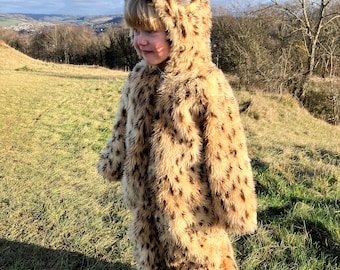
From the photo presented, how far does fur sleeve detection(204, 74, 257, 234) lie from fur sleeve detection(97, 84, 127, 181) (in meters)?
0.59

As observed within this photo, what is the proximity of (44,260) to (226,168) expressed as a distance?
1950 millimetres

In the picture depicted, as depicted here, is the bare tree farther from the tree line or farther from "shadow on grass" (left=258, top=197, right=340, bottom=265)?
"shadow on grass" (left=258, top=197, right=340, bottom=265)

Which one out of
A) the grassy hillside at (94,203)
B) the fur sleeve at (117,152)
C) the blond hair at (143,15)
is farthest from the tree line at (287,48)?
the blond hair at (143,15)

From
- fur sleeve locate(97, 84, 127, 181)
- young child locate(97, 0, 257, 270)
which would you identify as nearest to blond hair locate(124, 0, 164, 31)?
young child locate(97, 0, 257, 270)

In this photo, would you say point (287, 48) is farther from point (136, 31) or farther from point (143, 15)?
point (143, 15)

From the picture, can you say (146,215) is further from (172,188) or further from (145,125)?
(145,125)

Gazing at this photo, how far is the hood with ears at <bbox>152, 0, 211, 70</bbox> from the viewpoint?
1.46 metres

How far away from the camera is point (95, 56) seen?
35.6m

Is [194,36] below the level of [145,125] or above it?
above

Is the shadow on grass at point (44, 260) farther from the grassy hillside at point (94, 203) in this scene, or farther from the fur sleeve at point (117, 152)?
the fur sleeve at point (117, 152)

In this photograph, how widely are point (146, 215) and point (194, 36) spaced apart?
2.83 feet

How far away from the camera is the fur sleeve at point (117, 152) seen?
1919mm

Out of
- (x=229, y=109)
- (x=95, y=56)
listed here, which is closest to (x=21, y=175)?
(x=229, y=109)

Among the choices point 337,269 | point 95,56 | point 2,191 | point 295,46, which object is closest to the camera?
point 337,269
